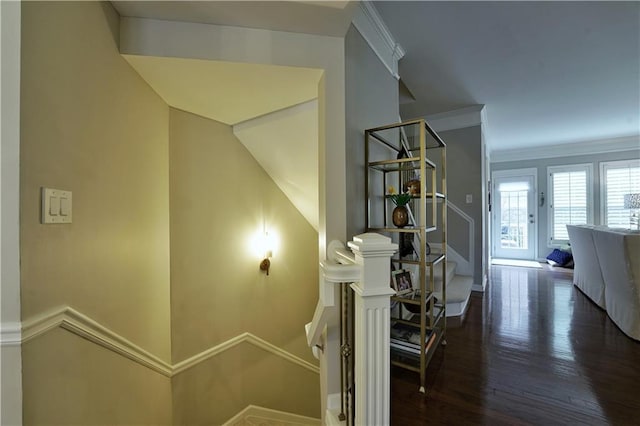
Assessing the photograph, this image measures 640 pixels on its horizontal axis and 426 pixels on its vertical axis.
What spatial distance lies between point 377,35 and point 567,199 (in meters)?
6.12

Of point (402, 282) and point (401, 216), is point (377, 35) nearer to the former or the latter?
point (401, 216)

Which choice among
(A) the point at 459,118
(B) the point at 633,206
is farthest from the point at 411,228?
(B) the point at 633,206

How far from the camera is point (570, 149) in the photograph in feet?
18.3

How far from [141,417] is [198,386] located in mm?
640

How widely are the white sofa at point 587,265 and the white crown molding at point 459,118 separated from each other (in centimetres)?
178

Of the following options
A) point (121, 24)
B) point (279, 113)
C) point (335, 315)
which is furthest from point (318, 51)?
point (335, 315)

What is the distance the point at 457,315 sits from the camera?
8.92 ft

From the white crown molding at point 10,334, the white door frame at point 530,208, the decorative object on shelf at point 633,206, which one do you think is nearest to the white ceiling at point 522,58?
the decorative object on shelf at point 633,206

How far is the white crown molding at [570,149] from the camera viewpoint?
511 centimetres

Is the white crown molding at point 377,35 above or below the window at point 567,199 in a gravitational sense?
above

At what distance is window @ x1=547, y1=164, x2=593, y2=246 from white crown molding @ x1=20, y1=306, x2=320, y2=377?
674 cm

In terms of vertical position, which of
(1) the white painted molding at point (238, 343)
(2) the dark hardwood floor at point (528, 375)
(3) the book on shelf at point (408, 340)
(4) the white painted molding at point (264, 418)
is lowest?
(4) the white painted molding at point (264, 418)

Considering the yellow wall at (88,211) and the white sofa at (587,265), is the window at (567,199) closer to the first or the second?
the white sofa at (587,265)

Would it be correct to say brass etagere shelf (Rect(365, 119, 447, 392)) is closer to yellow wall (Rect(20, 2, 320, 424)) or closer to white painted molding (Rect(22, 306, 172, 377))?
yellow wall (Rect(20, 2, 320, 424))
